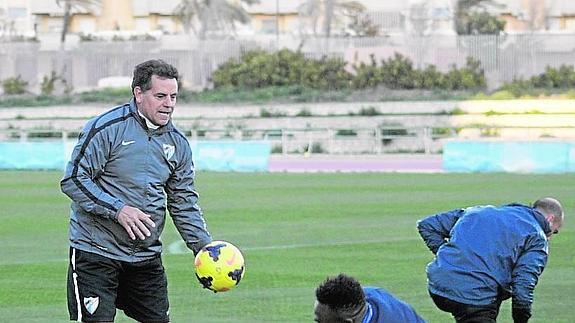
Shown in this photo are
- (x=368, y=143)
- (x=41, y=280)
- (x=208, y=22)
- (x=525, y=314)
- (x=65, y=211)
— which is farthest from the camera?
(x=208, y=22)

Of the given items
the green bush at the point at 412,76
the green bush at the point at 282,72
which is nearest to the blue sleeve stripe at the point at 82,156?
the green bush at the point at 412,76

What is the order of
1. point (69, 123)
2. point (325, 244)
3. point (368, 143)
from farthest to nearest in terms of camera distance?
point (69, 123) → point (368, 143) → point (325, 244)

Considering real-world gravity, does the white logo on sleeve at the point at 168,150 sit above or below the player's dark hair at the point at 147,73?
below

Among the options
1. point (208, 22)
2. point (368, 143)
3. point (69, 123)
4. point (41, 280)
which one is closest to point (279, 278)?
point (41, 280)

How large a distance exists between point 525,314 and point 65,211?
16558mm

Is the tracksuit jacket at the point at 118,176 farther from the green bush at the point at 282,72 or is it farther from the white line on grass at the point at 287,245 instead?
the green bush at the point at 282,72

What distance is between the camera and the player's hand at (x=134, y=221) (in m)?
7.41

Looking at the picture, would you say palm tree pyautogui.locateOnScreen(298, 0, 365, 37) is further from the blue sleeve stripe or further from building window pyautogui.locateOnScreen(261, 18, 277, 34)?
the blue sleeve stripe

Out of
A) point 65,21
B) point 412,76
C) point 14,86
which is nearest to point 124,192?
point 412,76

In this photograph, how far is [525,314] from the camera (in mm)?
7422

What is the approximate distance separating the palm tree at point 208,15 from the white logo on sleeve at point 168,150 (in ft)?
191

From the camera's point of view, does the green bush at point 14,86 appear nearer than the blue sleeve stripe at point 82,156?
No

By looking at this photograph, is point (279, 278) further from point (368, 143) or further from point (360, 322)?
point (368, 143)

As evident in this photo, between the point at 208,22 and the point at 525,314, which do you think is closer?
the point at 525,314
